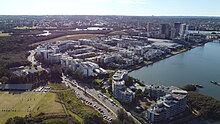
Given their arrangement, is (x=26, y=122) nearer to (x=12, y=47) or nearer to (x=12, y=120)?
(x=12, y=120)

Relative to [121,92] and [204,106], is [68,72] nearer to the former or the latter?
[121,92]

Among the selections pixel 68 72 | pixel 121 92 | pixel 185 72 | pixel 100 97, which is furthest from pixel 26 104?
pixel 185 72

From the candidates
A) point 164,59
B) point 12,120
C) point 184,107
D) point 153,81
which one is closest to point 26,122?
point 12,120

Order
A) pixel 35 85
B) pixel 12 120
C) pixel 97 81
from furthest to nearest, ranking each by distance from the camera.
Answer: pixel 97 81 → pixel 35 85 → pixel 12 120

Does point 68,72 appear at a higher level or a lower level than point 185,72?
higher

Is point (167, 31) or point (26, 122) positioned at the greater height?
point (167, 31)
